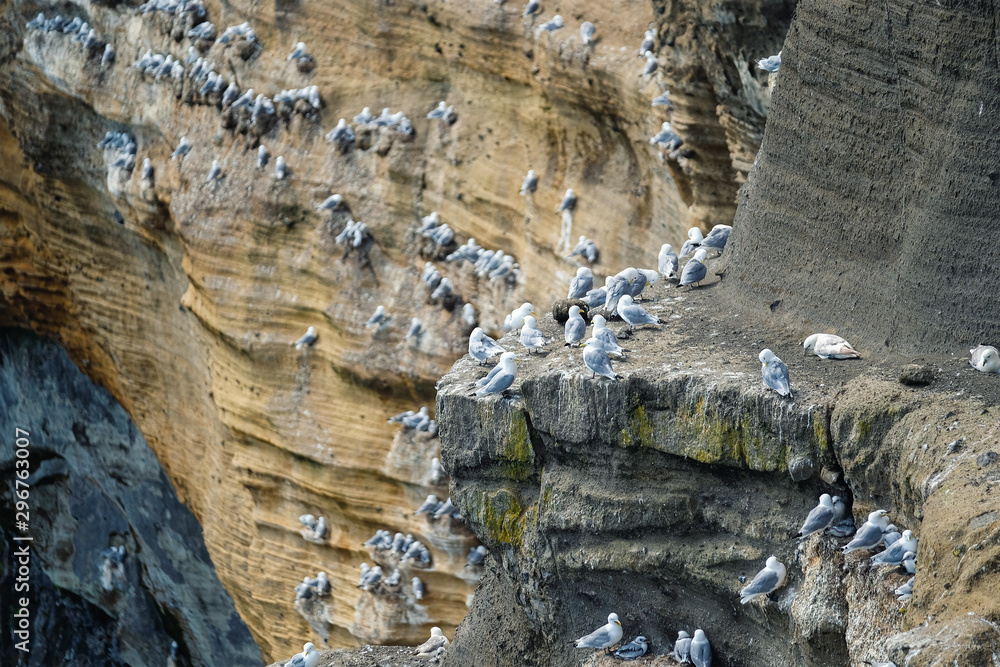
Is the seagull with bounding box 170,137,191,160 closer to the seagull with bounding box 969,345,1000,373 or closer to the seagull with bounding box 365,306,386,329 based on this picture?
the seagull with bounding box 365,306,386,329

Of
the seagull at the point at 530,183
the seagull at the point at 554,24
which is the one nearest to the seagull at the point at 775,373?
the seagull at the point at 554,24

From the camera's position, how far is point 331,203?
13.9 meters

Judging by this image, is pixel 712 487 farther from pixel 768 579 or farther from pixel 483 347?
pixel 483 347

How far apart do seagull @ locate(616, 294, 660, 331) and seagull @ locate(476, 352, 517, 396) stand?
735 mm

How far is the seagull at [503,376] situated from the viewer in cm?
685

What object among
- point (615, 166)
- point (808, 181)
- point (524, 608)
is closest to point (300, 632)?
point (615, 166)

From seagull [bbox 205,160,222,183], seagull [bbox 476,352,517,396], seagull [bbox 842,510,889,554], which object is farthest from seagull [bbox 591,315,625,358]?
seagull [bbox 205,160,222,183]

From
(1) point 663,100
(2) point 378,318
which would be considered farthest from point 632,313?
(2) point 378,318

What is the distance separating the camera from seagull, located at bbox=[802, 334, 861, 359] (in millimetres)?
6195

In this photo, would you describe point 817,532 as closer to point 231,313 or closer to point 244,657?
point 231,313

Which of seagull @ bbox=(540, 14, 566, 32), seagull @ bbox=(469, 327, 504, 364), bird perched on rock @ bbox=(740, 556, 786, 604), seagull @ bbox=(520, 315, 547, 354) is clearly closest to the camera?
bird perched on rock @ bbox=(740, 556, 786, 604)

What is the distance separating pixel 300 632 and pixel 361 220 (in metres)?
5.35

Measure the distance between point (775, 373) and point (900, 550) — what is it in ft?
3.74

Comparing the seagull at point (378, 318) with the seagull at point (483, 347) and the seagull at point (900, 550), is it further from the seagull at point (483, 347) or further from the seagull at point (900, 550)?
the seagull at point (900, 550)
